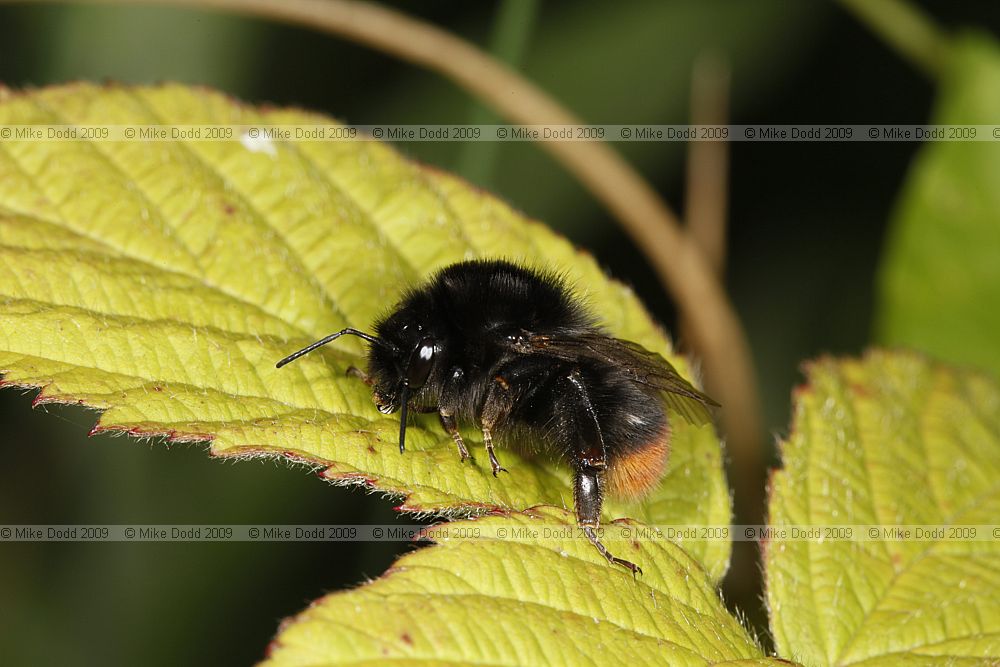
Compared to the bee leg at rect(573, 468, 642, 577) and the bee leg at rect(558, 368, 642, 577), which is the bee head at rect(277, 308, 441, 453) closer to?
the bee leg at rect(558, 368, 642, 577)

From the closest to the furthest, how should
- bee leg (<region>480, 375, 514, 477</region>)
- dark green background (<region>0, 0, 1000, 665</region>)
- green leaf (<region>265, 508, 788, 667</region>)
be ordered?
green leaf (<region>265, 508, 788, 667</region>) → bee leg (<region>480, 375, 514, 477</region>) → dark green background (<region>0, 0, 1000, 665</region>)

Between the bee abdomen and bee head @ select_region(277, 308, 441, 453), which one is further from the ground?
bee head @ select_region(277, 308, 441, 453)

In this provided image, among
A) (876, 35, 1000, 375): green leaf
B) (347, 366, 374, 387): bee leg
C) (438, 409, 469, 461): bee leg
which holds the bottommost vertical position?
(438, 409, 469, 461): bee leg

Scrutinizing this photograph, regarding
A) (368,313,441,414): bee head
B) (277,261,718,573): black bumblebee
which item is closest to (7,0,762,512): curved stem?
(277,261,718,573): black bumblebee

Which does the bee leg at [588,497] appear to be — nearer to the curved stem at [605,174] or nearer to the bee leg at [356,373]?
the bee leg at [356,373]

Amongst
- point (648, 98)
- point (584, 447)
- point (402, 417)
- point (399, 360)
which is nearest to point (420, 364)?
point (399, 360)

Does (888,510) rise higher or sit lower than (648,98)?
lower

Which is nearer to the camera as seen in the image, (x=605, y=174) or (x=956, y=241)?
(x=956, y=241)

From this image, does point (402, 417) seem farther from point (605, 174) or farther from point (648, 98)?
point (648, 98)

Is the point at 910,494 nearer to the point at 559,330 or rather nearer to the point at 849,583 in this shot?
the point at 849,583
